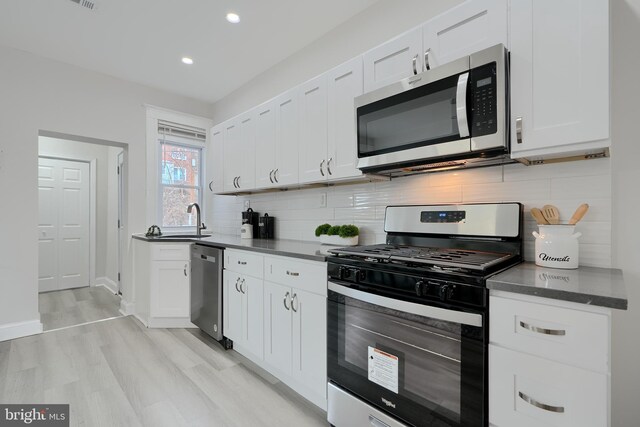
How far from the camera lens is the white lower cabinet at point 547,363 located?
910mm

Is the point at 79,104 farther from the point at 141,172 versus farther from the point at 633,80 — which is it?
the point at 633,80

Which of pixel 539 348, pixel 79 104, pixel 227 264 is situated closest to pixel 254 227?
pixel 227 264

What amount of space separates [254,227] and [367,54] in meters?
2.08

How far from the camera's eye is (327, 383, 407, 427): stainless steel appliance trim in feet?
4.66

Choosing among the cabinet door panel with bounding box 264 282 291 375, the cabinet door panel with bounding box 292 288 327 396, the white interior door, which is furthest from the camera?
the white interior door

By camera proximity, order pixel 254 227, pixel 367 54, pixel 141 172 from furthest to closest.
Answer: pixel 141 172 → pixel 254 227 → pixel 367 54

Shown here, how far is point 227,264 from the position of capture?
2643mm

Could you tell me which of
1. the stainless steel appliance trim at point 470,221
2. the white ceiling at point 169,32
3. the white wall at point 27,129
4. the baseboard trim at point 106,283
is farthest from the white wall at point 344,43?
the baseboard trim at point 106,283

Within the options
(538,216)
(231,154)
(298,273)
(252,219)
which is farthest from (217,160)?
(538,216)

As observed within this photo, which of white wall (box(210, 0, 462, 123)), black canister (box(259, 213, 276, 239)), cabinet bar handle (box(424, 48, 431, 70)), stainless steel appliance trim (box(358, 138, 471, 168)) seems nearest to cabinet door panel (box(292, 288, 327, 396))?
stainless steel appliance trim (box(358, 138, 471, 168))

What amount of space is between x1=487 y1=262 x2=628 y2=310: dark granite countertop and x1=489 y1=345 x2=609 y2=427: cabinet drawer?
0.23 m

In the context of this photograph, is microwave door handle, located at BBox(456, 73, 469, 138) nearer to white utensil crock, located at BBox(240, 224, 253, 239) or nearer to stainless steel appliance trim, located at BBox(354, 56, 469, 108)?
stainless steel appliance trim, located at BBox(354, 56, 469, 108)

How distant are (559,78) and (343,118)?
1214 mm

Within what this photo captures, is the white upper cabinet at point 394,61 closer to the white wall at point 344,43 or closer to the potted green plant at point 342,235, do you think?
the white wall at point 344,43
